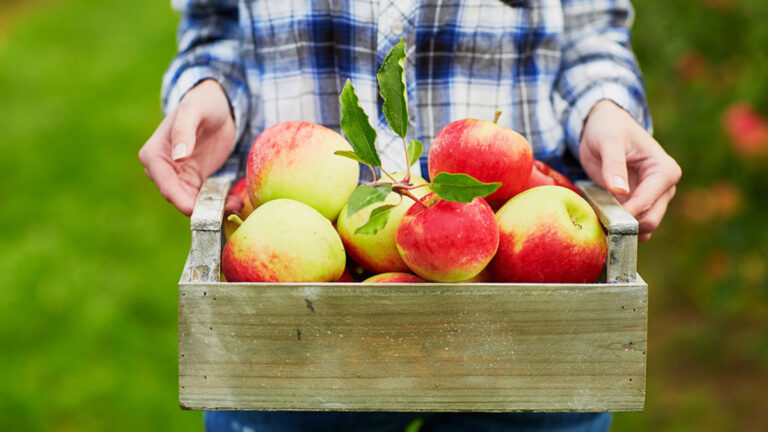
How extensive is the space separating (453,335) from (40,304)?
2410mm

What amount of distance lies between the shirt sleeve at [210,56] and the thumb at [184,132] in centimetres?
13

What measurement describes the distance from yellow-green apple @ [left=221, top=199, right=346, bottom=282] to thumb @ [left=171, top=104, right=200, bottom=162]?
6.1 inches

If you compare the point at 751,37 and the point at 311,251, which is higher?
the point at 311,251

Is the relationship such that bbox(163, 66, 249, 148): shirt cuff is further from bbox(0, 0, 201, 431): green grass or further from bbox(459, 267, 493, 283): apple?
bbox(0, 0, 201, 431): green grass

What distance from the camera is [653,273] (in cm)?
308

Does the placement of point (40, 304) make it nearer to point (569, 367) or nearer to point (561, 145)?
point (561, 145)

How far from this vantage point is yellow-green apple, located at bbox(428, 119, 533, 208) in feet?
3.26

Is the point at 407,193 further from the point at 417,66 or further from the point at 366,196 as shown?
the point at 417,66

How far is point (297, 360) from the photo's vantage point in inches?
36.1

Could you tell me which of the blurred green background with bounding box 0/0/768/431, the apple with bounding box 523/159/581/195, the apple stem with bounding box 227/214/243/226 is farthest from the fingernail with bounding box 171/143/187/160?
the blurred green background with bounding box 0/0/768/431

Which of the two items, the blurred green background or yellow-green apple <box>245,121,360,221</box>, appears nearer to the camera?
yellow-green apple <box>245,121,360,221</box>

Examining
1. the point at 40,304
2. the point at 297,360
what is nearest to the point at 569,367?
the point at 297,360

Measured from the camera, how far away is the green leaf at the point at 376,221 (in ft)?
2.89

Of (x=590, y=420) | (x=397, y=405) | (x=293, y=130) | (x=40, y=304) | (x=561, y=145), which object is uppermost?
(x=293, y=130)
